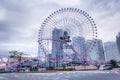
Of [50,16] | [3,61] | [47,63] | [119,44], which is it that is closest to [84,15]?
[50,16]

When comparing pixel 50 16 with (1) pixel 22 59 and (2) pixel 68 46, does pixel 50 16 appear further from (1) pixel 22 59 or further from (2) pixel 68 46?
(1) pixel 22 59

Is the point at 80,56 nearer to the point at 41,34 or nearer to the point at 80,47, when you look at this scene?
the point at 80,47

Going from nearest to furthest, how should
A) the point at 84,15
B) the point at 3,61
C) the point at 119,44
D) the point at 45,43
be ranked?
the point at 84,15 < the point at 45,43 < the point at 3,61 < the point at 119,44

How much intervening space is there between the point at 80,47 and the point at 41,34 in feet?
70.9

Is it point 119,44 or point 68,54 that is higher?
point 119,44

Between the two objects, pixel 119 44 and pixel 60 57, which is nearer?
pixel 60 57

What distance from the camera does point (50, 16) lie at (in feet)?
212

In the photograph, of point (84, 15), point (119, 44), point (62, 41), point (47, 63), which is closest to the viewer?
point (84, 15)

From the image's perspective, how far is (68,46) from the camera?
80.2 meters

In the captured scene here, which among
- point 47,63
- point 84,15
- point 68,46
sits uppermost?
point 84,15

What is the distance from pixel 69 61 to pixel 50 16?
33.4 meters

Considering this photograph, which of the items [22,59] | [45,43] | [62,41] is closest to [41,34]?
[45,43]

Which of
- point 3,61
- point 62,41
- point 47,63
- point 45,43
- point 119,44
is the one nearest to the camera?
point 45,43

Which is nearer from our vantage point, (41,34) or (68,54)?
(41,34)
